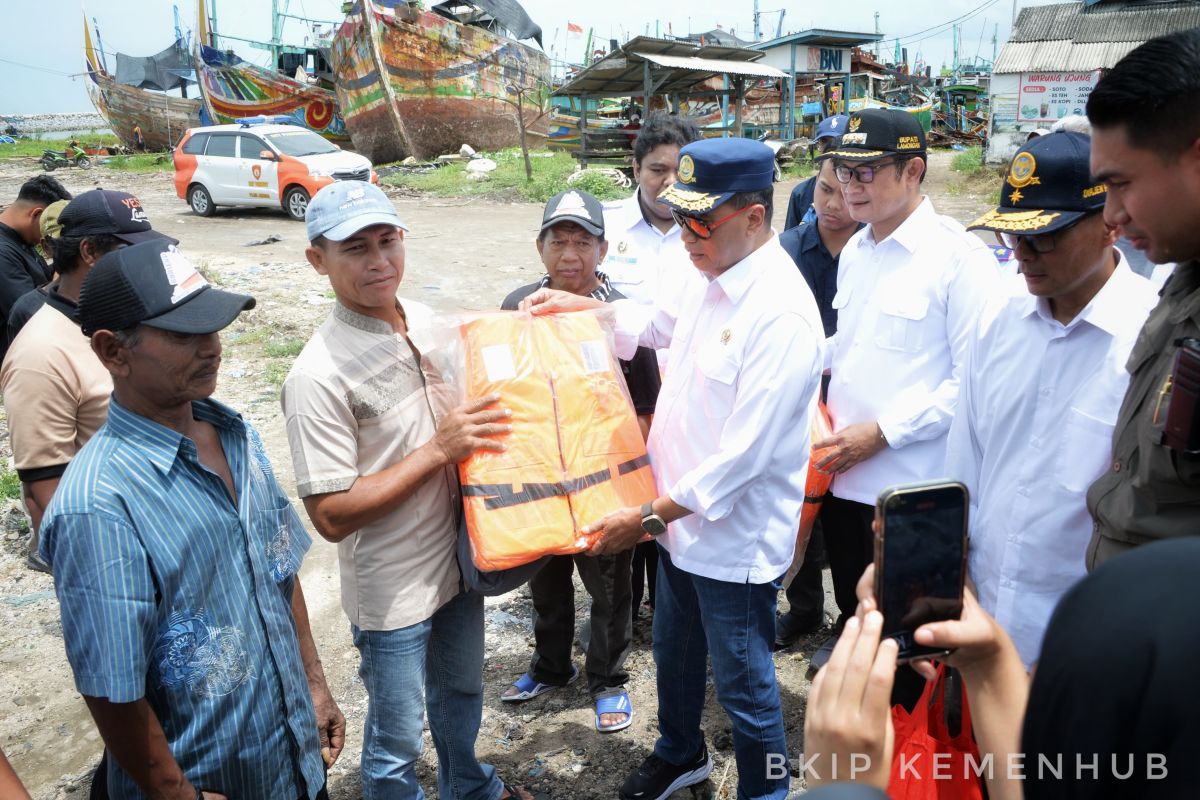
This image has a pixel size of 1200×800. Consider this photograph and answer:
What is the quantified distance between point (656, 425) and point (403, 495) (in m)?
0.84

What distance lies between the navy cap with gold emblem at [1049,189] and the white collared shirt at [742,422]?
0.56m

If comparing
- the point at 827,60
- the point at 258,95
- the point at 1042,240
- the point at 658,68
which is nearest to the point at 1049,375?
the point at 1042,240

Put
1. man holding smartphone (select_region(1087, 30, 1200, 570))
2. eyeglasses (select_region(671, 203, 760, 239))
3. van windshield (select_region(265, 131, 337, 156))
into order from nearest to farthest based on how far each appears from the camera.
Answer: man holding smartphone (select_region(1087, 30, 1200, 570))
eyeglasses (select_region(671, 203, 760, 239))
van windshield (select_region(265, 131, 337, 156))

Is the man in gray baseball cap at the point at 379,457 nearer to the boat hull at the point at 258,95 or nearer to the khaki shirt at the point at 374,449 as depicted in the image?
the khaki shirt at the point at 374,449

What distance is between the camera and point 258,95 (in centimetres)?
2727

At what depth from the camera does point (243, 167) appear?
14.7 metres

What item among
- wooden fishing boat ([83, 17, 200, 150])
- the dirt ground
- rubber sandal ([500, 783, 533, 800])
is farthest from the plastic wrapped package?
wooden fishing boat ([83, 17, 200, 150])

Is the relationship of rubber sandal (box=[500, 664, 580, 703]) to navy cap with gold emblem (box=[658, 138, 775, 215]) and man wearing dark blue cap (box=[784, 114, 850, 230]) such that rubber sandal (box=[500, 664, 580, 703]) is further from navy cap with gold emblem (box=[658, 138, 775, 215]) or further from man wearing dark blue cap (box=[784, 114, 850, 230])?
man wearing dark blue cap (box=[784, 114, 850, 230])

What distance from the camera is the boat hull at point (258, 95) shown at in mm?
27047

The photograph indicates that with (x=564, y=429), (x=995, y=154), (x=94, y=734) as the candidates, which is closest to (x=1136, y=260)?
(x=564, y=429)

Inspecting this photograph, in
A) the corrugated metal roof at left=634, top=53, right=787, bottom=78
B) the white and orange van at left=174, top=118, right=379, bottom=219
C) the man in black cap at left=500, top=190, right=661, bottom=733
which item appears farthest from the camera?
the corrugated metal roof at left=634, top=53, right=787, bottom=78

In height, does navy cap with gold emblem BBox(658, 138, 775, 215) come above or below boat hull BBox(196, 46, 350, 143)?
below

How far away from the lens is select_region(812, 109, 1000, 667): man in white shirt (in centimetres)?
278

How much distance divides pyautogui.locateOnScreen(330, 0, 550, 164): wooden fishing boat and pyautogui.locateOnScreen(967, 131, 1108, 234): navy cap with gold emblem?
957 inches
